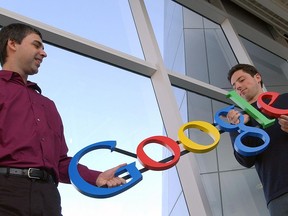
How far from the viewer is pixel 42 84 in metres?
1.98

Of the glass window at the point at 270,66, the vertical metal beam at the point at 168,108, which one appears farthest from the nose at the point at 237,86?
the glass window at the point at 270,66

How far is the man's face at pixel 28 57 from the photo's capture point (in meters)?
1.29

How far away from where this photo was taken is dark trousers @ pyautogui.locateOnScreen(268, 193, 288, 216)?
1368 millimetres

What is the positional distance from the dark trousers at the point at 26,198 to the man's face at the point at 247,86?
1.11m

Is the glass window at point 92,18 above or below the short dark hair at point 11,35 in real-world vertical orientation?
above

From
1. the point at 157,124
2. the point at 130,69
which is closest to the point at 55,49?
the point at 130,69

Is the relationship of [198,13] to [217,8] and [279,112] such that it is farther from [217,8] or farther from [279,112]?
[279,112]

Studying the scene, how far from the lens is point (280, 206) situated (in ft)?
4.53

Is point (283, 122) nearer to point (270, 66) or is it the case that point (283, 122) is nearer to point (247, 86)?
point (247, 86)

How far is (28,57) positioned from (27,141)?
344mm

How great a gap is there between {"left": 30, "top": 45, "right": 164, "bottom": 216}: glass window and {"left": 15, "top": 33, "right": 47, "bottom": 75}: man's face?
23.6 inches

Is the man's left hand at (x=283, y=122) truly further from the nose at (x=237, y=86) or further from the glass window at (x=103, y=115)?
the glass window at (x=103, y=115)

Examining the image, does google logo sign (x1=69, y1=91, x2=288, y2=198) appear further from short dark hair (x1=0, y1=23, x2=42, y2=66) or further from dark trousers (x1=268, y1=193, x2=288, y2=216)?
short dark hair (x1=0, y1=23, x2=42, y2=66)

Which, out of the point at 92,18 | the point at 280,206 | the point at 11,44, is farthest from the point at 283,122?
the point at 92,18
